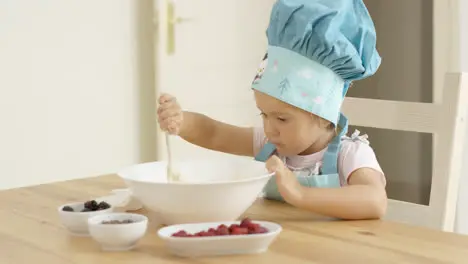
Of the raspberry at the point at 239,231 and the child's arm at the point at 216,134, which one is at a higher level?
the child's arm at the point at 216,134

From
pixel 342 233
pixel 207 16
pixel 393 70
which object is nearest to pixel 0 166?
pixel 207 16

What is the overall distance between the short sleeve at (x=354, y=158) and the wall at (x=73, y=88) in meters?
1.81

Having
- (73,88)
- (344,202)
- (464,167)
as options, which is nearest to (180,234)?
(344,202)

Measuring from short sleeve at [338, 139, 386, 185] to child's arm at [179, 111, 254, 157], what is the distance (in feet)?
1.13

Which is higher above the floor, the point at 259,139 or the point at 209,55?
the point at 209,55

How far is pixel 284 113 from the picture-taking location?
148cm

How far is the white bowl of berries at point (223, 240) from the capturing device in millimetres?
1099

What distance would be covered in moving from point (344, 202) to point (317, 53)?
0.27m

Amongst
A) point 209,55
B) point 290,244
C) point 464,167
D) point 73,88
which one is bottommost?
point 464,167

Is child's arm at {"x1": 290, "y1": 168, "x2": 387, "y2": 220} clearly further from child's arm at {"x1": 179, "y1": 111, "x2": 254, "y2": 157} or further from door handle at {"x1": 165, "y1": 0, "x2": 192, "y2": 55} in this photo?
door handle at {"x1": 165, "y1": 0, "x2": 192, "y2": 55}

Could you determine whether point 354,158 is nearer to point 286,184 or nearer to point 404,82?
point 286,184

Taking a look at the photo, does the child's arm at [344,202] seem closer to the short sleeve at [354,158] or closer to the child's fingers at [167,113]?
the short sleeve at [354,158]

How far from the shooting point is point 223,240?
110 cm

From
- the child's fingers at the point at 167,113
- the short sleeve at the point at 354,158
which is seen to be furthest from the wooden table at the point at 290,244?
the child's fingers at the point at 167,113
